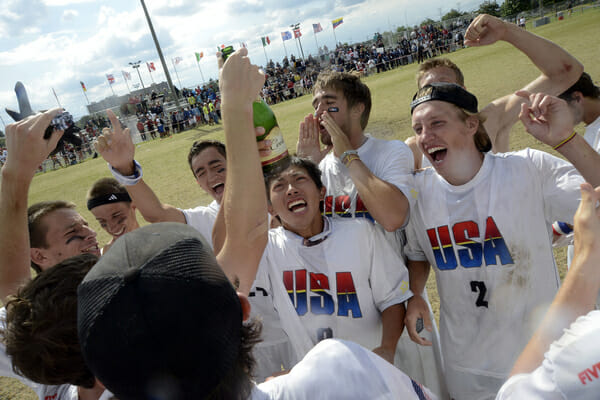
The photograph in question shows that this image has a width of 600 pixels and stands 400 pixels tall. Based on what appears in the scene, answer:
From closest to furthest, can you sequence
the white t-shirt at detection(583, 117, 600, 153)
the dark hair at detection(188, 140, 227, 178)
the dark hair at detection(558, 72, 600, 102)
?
the white t-shirt at detection(583, 117, 600, 153)
the dark hair at detection(558, 72, 600, 102)
the dark hair at detection(188, 140, 227, 178)

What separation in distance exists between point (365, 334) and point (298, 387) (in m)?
1.37

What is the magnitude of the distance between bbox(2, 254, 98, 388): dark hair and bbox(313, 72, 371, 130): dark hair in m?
2.35

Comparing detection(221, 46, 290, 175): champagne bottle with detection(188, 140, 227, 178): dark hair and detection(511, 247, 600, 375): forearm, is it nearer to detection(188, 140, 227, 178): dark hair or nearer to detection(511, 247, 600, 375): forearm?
detection(188, 140, 227, 178): dark hair

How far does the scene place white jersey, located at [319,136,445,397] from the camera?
2.49 m

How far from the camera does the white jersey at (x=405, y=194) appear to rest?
8.16ft

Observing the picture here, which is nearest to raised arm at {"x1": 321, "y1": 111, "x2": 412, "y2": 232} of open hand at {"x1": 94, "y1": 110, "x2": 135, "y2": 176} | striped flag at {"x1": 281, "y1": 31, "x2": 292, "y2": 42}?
open hand at {"x1": 94, "y1": 110, "x2": 135, "y2": 176}

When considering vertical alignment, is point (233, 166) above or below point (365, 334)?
above

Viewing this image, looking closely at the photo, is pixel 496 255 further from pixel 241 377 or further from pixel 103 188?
pixel 103 188

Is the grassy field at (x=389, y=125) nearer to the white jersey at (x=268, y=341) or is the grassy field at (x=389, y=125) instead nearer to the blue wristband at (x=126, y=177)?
the blue wristband at (x=126, y=177)

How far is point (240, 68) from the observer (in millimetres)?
1406

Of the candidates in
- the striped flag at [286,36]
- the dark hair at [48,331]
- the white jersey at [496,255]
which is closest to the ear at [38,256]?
the dark hair at [48,331]

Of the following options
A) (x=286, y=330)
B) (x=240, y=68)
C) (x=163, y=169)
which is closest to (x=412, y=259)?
(x=286, y=330)

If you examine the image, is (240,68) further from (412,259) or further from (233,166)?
(412,259)

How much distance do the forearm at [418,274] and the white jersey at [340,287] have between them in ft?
0.64
